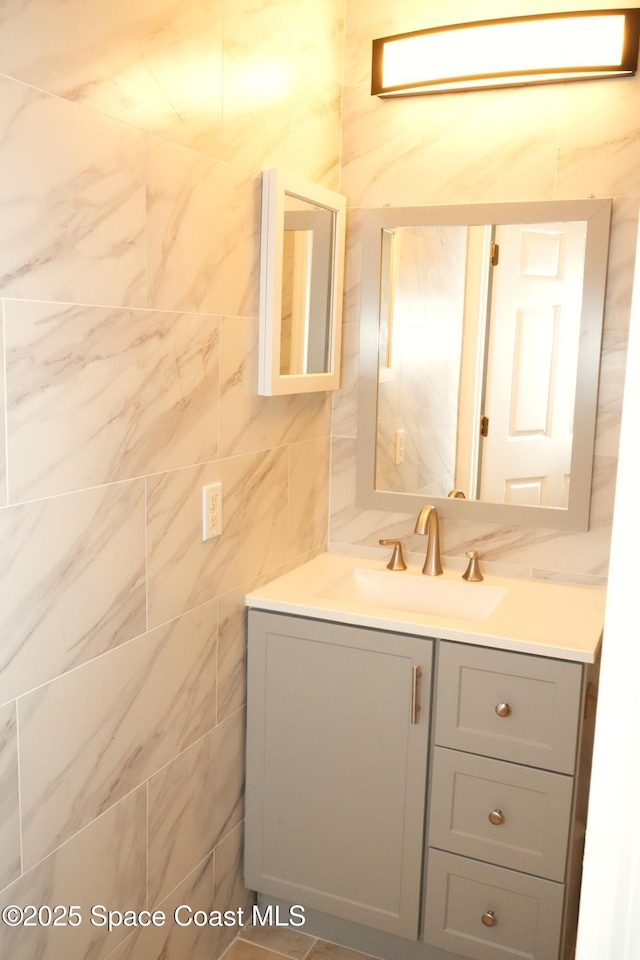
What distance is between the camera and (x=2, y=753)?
4.24 feet

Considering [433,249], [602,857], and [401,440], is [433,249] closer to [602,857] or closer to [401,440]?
[401,440]

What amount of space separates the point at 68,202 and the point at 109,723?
93 cm

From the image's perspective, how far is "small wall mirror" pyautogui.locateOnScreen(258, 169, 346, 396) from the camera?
74.5 inches

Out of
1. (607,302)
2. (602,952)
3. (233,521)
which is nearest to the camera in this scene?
(602,952)

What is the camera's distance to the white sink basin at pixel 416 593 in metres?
2.14

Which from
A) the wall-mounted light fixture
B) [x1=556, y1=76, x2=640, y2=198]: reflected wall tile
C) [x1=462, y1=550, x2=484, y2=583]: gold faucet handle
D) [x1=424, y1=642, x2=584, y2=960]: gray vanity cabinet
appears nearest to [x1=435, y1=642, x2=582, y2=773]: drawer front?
[x1=424, y1=642, x2=584, y2=960]: gray vanity cabinet

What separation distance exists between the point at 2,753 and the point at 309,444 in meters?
1.21

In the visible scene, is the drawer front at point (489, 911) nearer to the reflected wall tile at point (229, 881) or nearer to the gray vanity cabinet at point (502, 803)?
the gray vanity cabinet at point (502, 803)

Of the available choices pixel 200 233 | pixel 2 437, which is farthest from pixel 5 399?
pixel 200 233

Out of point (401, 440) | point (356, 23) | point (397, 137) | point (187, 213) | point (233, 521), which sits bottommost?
point (233, 521)

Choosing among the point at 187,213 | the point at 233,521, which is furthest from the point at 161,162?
the point at 233,521

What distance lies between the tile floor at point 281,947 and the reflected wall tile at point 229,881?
0.08 feet

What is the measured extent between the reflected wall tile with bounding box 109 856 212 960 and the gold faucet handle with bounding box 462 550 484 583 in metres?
0.94

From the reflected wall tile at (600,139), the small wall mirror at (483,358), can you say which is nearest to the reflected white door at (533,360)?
the small wall mirror at (483,358)
